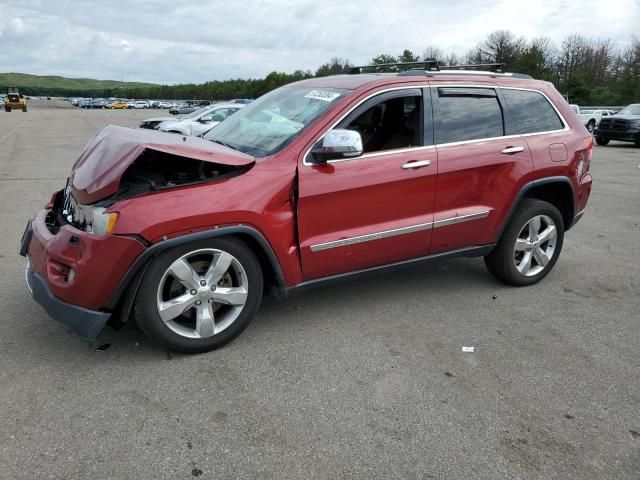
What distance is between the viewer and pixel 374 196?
391 centimetres

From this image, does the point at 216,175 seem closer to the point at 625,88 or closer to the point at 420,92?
the point at 420,92

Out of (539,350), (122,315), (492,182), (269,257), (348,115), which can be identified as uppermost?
(348,115)

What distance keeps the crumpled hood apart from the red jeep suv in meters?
0.01

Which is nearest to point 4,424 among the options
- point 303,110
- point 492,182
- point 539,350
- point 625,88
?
point 303,110

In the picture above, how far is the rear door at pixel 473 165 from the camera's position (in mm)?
4254

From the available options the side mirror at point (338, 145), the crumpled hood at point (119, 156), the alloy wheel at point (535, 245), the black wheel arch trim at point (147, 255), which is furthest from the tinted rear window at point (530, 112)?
the black wheel arch trim at point (147, 255)

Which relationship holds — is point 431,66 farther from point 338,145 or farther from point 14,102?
point 14,102

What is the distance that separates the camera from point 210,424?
284 cm

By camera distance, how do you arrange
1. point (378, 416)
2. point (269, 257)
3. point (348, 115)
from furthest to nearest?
point (348, 115) → point (269, 257) → point (378, 416)

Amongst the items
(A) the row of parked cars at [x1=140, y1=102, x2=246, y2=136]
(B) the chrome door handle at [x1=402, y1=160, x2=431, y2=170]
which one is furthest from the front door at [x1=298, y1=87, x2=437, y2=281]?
(A) the row of parked cars at [x1=140, y1=102, x2=246, y2=136]

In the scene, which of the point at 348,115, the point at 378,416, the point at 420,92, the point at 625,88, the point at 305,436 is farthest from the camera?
the point at 625,88

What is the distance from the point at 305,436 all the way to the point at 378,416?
0.43m

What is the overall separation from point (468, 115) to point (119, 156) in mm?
2673

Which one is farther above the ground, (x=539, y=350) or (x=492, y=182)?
(x=492, y=182)
